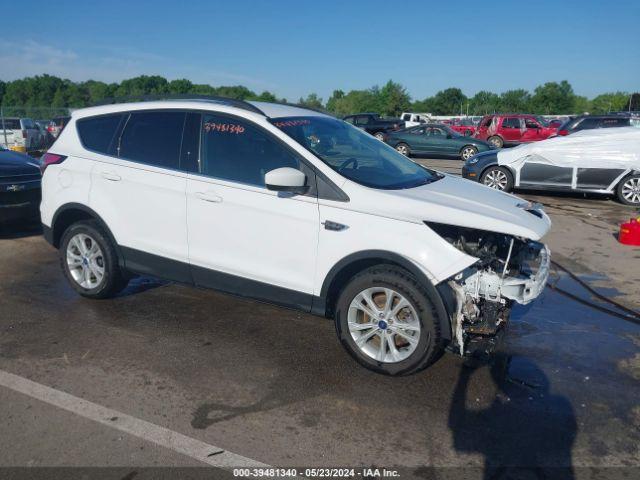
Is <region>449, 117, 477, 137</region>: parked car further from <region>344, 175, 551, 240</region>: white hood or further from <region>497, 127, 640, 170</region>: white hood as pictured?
<region>344, 175, 551, 240</region>: white hood

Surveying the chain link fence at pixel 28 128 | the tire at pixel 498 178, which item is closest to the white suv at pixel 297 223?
the tire at pixel 498 178

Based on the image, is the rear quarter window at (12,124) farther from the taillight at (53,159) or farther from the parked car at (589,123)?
the parked car at (589,123)

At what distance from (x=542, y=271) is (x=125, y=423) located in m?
3.02

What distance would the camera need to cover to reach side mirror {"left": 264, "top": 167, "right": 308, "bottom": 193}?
3945 millimetres

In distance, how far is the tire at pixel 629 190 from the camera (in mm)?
11203

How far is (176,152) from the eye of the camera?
4.77 metres

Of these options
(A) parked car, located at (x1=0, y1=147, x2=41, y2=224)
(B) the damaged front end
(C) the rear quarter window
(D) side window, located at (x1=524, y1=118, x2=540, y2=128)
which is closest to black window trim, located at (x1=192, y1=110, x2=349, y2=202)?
(B) the damaged front end

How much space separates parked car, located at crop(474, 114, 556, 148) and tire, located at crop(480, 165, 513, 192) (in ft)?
47.6

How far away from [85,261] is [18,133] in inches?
828

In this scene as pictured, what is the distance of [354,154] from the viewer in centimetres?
471

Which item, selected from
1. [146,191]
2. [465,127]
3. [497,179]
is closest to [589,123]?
[497,179]

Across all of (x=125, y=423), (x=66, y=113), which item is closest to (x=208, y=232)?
(x=125, y=423)

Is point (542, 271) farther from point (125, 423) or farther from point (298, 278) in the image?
point (125, 423)

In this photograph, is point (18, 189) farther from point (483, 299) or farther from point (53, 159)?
point (483, 299)
